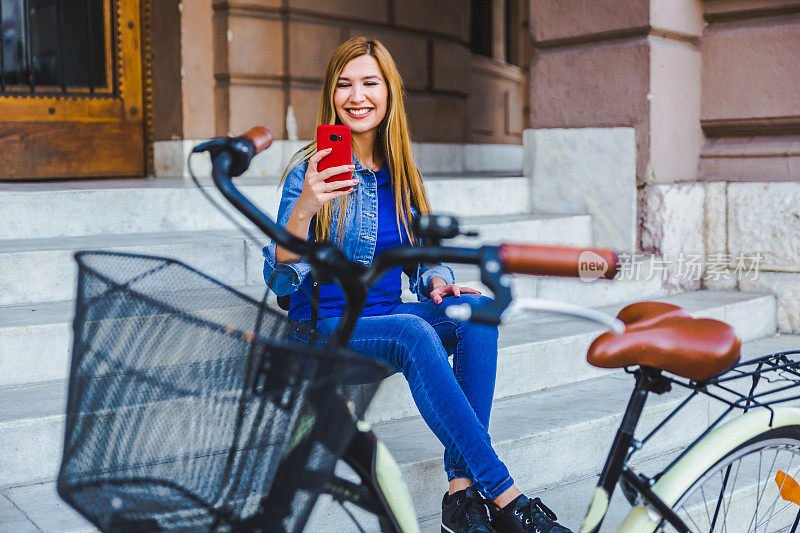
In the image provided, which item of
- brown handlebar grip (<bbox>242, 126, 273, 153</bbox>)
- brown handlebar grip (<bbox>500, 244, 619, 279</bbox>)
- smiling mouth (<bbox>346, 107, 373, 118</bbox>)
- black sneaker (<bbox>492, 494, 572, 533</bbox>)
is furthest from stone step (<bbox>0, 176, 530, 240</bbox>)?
brown handlebar grip (<bbox>500, 244, 619, 279</bbox>)

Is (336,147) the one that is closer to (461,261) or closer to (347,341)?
(347,341)

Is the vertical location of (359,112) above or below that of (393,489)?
above

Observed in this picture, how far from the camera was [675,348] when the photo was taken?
163cm

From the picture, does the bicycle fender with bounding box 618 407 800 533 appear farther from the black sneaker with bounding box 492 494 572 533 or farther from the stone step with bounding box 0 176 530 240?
the stone step with bounding box 0 176 530 240

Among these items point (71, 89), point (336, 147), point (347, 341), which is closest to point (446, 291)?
point (336, 147)

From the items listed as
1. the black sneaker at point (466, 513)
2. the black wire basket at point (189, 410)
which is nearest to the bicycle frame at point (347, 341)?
the black wire basket at point (189, 410)

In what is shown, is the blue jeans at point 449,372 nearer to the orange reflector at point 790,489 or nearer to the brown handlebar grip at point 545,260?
the orange reflector at point 790,489

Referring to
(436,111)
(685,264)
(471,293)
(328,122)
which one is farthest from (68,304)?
(436,111)

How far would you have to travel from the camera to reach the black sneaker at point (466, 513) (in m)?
2.13

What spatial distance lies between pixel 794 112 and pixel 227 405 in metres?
4.04

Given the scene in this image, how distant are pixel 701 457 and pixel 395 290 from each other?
1120 millimetres

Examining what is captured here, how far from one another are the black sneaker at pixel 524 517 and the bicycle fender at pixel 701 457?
0.30 metres

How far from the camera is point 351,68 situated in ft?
8.07

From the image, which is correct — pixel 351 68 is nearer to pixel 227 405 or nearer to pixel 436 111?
pixel 227 405
